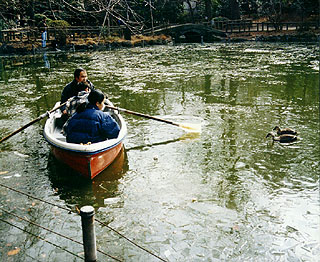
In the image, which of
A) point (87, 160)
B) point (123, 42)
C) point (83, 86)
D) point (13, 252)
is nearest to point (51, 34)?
point (123, 42)

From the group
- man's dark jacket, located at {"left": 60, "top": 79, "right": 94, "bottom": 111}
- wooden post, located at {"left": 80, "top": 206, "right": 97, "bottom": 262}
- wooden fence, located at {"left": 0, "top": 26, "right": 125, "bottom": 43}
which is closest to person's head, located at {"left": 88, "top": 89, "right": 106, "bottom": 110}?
man's dark jacket, located at {"left": 60, "top": 79, "right": 94, "bottom": 111}

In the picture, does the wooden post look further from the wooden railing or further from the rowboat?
the wooden railing

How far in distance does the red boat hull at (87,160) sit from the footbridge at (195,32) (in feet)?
93.8

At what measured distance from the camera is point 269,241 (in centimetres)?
461

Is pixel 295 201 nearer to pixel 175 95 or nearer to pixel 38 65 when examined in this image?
pixel 175 95

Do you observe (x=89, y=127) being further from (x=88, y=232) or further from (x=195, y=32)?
(x=195, y=32)

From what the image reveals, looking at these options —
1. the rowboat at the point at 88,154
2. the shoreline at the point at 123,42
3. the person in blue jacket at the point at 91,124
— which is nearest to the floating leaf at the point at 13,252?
the rowboat at the point at 88,154

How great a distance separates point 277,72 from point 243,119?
7.50 meters

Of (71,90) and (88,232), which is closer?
(88,232)

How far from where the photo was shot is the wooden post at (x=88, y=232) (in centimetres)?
352

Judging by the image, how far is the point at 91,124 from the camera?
611 centimetres

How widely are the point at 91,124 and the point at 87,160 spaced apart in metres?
0.63

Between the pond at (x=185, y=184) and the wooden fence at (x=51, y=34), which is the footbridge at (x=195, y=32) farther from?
the pond at (x=185, y=184)

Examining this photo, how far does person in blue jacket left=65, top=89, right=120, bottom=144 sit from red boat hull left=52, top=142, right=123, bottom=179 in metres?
0.26
